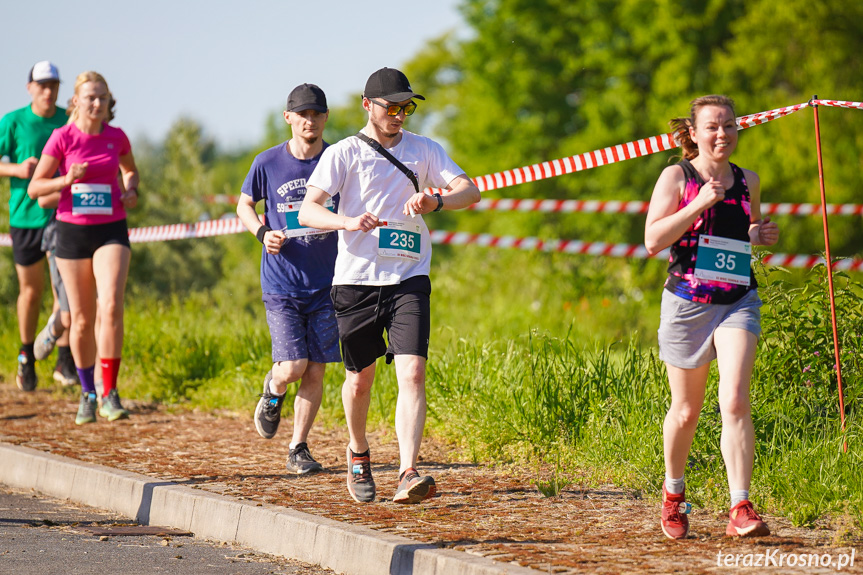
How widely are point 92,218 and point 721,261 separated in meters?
4.90

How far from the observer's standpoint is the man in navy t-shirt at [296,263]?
21.8ft

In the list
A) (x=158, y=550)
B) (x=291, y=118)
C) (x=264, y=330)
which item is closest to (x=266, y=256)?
(x=291, y=118)

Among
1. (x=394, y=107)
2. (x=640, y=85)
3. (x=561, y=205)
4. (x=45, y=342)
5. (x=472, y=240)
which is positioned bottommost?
(x=45, y=342)

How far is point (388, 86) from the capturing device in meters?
5.59

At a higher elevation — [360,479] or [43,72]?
[43,72]

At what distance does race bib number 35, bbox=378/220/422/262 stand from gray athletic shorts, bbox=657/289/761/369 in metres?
1.29

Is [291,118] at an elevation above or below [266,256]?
above

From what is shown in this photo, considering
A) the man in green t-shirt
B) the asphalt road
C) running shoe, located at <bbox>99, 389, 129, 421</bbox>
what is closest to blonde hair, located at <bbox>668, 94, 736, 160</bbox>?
the asphalt road

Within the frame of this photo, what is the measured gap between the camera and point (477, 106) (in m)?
39.2

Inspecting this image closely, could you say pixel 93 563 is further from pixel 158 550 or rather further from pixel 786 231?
pixel 786 231

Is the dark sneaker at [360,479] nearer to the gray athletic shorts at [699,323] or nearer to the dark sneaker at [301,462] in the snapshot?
the dark sneaker at [301,462]

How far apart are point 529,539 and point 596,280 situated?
10.3 metres

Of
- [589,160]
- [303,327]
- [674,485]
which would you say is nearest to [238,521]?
[303,327]

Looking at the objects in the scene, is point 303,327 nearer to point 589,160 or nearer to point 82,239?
point 82,239
